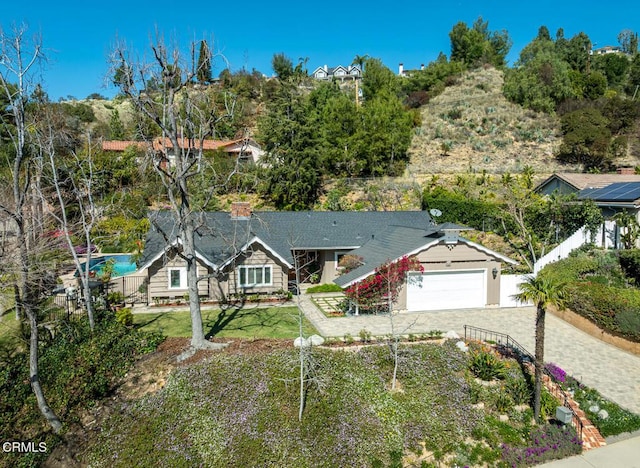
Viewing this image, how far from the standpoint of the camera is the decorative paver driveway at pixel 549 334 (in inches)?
594

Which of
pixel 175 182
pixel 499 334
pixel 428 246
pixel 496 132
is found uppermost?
pixel 496 132

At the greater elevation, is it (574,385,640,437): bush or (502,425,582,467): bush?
(574,385,640,437): bush

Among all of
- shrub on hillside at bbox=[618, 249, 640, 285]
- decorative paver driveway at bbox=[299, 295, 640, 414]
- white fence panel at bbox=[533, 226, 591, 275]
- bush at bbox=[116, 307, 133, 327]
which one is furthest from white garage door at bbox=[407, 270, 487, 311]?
bush at bbox=[116, 307, 133, 327]

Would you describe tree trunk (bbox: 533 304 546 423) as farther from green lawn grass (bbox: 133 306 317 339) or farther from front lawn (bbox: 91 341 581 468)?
green lawn grass (bbox: 133 306 317 339)

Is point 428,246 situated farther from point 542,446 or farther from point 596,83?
point 596,83

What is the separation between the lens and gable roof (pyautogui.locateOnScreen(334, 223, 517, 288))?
2172 centimetres

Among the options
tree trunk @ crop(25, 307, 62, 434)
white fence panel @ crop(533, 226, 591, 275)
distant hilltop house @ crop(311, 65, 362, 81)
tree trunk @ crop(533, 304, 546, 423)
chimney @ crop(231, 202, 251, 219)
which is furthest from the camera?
distant hilltop house @ crop(311, 65, 362, 81)

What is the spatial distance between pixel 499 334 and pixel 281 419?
32.3ft

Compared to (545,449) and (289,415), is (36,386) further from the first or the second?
(545,449)

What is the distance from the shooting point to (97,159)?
41.5m

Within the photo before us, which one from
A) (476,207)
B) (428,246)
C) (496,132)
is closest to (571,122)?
(496,132)

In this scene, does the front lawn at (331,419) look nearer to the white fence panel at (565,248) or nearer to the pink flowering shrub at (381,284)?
the pink flowering shrub at (381,284)

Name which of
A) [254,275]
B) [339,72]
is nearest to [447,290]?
[254,275]

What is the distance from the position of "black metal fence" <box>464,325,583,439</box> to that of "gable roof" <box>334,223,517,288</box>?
15.5 feet
